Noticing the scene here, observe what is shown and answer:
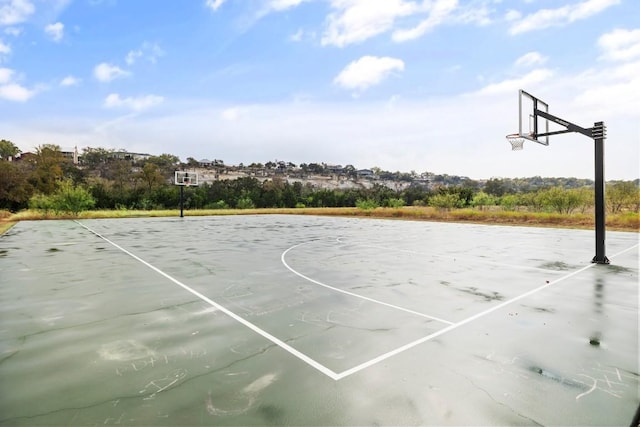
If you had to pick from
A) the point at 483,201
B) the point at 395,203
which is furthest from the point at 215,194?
the point at 483,201

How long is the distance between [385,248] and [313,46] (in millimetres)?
20339

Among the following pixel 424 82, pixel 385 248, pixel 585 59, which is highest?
pixel 424 82

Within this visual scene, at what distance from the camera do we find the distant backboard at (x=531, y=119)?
32.4ft

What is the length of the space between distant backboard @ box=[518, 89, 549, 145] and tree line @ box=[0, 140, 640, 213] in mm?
Answer: 14418

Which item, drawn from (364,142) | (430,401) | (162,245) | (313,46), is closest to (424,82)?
(313,46)

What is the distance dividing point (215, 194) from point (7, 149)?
59.2m

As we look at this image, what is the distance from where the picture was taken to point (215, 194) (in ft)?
155

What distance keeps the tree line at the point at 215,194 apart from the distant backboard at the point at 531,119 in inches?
568

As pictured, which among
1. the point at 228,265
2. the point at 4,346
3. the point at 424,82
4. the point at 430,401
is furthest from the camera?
the point at 424,82

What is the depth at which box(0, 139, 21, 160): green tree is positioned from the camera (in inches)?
2817

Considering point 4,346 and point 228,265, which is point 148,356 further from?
point 228,265

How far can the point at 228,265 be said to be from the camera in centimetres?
791

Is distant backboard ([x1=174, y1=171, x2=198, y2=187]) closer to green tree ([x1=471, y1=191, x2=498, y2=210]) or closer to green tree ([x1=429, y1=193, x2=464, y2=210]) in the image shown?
green tree ([x1=429, y1=193, x2=464, y2=210])

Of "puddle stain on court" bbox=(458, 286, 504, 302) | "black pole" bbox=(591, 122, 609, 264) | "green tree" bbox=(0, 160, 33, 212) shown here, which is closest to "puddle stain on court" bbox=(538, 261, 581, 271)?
"black pole" bbox=(591, 122, 609, 264)
